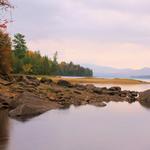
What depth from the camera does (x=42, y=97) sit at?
5953 centimetres

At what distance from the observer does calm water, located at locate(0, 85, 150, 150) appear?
1177 inches

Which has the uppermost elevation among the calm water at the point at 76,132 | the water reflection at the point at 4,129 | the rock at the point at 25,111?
the rock at the point at 25,111

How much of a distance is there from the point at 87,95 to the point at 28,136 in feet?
131

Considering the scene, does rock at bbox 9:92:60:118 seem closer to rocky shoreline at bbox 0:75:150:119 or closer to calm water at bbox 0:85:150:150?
rocky shoreline at bbox 0:75:150:119

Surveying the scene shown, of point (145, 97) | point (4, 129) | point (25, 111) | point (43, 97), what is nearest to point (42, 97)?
point (43, 97)

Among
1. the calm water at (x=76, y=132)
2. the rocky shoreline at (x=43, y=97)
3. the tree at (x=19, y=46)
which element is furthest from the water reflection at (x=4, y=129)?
the tree at (x=19, y=46)

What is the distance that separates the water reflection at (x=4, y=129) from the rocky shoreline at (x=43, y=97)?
887mm

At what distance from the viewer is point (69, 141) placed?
31.5 meters

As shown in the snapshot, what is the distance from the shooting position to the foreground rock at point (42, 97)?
160 feet

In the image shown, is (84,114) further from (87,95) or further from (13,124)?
(87,95)

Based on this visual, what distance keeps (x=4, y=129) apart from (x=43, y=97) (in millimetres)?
24019

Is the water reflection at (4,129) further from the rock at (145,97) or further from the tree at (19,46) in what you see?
the tree at (19,46)

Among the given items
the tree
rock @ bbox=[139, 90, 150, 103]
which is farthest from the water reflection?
the tree

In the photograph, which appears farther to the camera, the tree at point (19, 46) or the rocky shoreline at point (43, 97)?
the tree at point (19, 46)
